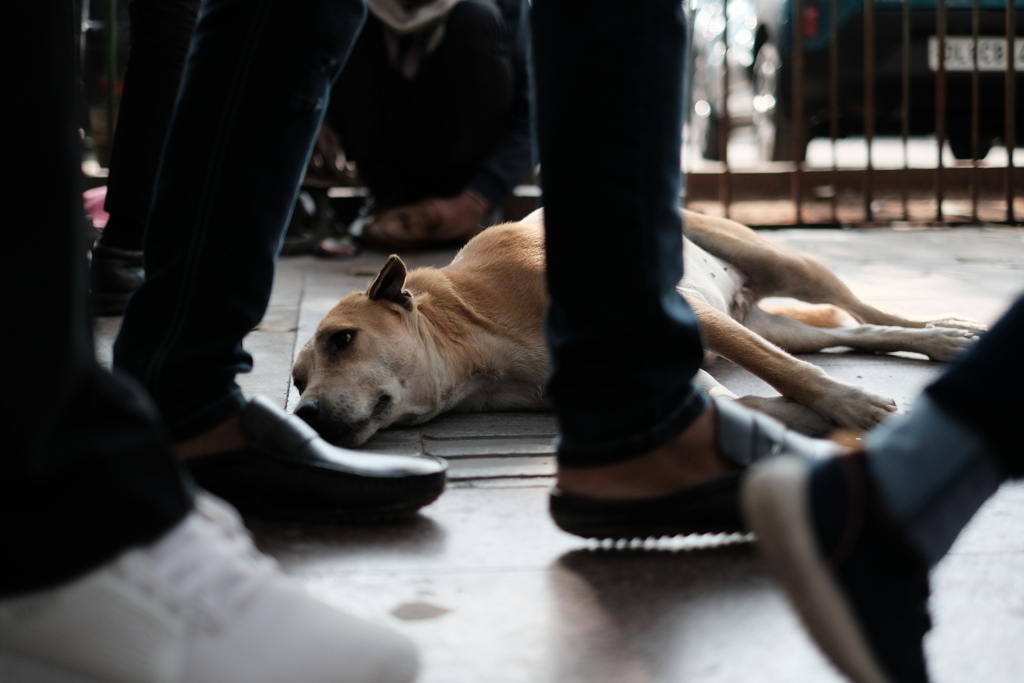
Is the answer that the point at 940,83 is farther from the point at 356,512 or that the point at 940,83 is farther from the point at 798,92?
the point at 356,512

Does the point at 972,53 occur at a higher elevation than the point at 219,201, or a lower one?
higher

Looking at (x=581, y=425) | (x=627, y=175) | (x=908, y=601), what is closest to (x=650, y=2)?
(x=627, y=175)

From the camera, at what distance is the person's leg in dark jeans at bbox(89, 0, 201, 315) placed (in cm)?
338

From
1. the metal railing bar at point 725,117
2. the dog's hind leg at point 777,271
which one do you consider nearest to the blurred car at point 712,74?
the metal railing bar at point 725,117

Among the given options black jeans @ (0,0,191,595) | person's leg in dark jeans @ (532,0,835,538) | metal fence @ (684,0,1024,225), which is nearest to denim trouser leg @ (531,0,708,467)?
person's leg in dark jeans @ (532,0,835,538)

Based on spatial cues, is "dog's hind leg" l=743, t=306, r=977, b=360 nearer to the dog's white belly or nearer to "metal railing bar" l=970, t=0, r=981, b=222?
the dog's white belly

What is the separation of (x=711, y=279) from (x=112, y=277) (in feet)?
7.61

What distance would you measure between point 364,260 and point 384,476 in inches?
162

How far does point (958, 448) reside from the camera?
1058 mm

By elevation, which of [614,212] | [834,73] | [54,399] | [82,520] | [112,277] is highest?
[834,73]

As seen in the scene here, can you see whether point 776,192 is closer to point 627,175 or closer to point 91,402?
point 627,175

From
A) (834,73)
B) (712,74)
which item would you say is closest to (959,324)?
(834,73)

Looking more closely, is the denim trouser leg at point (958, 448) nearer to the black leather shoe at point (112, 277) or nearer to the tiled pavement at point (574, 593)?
the tiled pavement at point (574, 593)

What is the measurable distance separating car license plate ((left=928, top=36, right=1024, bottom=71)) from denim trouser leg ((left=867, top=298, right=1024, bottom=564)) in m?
7.20
